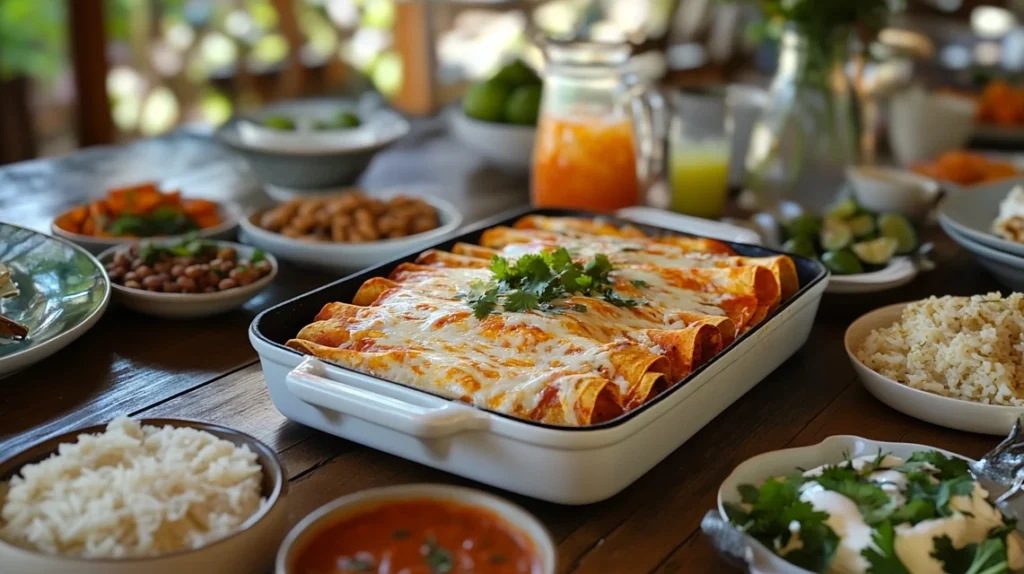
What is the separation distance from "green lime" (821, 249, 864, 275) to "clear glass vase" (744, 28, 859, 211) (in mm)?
644

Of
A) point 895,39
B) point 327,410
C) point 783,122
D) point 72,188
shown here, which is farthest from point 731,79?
point 327,410

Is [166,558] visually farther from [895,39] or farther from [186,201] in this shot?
[895,39]

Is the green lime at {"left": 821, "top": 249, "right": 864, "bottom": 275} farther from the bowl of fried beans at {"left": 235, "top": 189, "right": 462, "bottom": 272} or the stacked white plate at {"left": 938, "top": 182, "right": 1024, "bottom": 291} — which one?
the bowl of fried beans at {"left": 235, "top": 189, "right": 462, "bottom": 272}

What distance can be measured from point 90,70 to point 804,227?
3.05 meters

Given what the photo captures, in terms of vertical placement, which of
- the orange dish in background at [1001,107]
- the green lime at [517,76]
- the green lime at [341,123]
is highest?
the green lime at [517,76]

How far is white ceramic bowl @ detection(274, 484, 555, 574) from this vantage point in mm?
855

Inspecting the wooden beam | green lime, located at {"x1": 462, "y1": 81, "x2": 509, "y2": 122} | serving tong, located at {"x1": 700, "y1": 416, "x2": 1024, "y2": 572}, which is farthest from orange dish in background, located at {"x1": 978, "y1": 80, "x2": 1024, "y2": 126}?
the wooden beam

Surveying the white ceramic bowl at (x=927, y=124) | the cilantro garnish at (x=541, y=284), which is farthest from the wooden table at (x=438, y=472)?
the white ceramic bowl at (x=927, y=124)

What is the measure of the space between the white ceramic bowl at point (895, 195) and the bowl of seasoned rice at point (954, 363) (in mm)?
826

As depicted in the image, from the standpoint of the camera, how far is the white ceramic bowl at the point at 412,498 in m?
0.85

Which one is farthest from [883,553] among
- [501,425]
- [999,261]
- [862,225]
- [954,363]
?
[862,225]

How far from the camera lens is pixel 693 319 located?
1317mm

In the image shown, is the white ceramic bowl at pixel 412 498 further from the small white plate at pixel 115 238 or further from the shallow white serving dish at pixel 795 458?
the small white plate at pixel 115 238

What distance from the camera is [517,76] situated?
8.41ft
